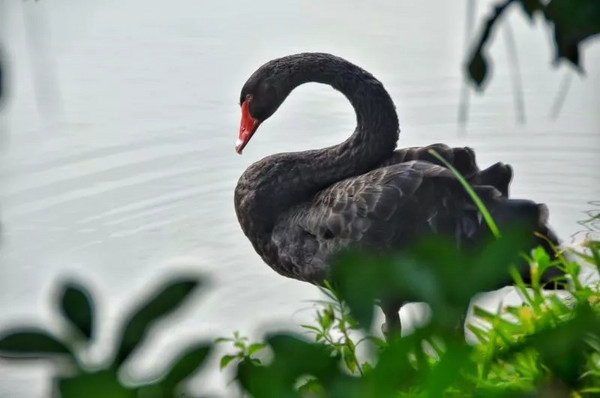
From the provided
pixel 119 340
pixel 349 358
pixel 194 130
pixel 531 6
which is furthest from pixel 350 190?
pixel 119 340

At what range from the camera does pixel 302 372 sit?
511 mm

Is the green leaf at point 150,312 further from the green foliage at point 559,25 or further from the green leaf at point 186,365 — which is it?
the green foliage at point 559,25

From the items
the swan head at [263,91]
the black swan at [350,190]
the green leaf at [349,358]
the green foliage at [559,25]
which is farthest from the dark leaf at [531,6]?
the swan head at [263,91]

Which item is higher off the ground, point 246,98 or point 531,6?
point 531,6

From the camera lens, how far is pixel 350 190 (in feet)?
8.63

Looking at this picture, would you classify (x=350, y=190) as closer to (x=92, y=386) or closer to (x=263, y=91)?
(x=263, y=91)

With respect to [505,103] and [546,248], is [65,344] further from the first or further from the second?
[505,103]

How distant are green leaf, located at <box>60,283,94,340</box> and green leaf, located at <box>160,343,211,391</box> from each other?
0.12 feet

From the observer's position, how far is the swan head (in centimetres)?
306

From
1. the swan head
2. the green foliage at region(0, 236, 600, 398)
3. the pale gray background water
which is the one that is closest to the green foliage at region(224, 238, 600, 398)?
the green foliage at region(0, 236, 600, 398)

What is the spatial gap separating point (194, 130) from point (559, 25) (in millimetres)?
3174

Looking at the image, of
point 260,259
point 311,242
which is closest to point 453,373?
point 311,242

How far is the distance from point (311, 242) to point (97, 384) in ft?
7.27

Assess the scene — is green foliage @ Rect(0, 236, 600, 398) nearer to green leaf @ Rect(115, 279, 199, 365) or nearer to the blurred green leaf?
green leaf @ Rect(115, 279, 199, 365)
